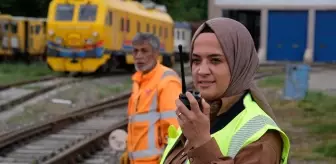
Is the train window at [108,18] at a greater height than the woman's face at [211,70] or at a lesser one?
lesser

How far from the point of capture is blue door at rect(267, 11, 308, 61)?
46.5 meters

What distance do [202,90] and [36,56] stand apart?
40.0 metres

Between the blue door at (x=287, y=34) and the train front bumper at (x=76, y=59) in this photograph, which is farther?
the blue door at (x=287, y=34)

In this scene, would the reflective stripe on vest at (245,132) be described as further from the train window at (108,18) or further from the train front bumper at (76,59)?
the train window at (108,18)

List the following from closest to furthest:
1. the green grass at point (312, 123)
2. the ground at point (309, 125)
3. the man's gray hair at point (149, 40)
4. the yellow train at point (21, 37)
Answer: the man's gray hair at point (149, 40)
the ground at point (309, 125)
the green grass at point (312, 123)
the yellow train at point (21, 37)

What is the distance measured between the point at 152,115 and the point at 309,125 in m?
9.28

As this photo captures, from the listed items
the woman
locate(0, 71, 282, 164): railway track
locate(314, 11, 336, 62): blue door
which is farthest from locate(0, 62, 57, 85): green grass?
the woman

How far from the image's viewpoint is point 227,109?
3045 millimetres

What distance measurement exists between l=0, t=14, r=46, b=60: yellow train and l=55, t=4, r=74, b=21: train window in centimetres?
1217

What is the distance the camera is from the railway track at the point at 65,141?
1120 centimetres

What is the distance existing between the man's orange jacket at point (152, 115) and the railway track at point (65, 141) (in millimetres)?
4556

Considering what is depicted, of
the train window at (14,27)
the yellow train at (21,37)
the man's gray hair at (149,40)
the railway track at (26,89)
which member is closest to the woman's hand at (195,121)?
the man's gray hair at (149,40)

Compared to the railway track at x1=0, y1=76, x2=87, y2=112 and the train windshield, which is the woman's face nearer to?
the railway track at x1=0, y1=76, x2=87, y2=112

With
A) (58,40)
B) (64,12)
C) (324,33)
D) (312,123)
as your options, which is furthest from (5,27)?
(312,123)
